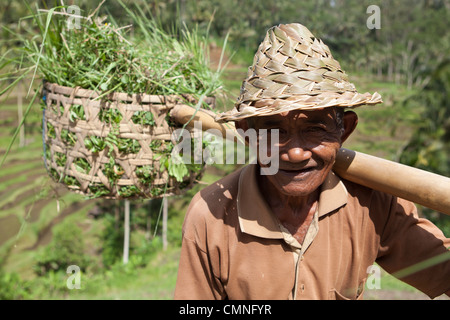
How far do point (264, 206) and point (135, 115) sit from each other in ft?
2.08

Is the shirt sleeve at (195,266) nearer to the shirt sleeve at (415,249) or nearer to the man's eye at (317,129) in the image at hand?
the man's eye at (317,129)

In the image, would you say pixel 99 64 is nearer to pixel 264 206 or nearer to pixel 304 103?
pixel 264 206

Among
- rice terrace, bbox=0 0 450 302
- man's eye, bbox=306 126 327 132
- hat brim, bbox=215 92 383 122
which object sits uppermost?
hat brim, bbox=215 92 383 122

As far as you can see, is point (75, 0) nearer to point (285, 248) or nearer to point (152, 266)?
point (285, 248)

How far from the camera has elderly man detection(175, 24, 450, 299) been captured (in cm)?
123

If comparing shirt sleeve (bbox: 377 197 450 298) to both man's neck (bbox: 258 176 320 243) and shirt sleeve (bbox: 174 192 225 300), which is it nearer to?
man's neck (bbox: 258 176 320 243)

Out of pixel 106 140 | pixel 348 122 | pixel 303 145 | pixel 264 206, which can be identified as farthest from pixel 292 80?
pixel 106 140

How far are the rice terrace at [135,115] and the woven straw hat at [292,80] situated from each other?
34 cm

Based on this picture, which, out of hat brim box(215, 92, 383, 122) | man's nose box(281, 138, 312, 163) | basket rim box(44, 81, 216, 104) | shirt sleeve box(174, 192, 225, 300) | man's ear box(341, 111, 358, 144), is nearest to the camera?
hat brim box(215, 92, 383, 122)

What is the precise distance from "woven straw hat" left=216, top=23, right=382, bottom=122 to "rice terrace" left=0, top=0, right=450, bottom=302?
342 mm

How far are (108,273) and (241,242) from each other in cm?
1268

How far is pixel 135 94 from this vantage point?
1707mm

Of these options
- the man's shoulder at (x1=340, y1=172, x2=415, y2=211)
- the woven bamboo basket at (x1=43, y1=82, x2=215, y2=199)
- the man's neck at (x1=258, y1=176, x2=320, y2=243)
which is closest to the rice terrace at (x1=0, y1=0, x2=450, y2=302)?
the woven bamboo basket at (x1=43, y1=82, x2=215, y2=199)

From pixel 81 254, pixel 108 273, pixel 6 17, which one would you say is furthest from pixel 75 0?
pixel 6 17
